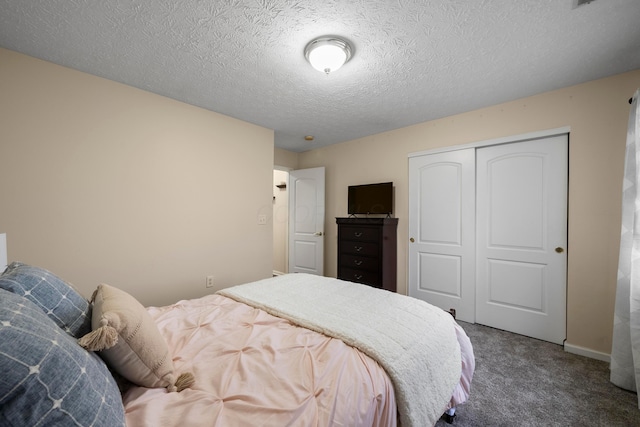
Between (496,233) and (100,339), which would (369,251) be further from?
(100,339)

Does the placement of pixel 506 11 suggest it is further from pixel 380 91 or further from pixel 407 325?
pixel 407 325

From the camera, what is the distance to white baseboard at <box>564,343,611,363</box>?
7.29 feet

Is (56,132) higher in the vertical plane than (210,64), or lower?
lower

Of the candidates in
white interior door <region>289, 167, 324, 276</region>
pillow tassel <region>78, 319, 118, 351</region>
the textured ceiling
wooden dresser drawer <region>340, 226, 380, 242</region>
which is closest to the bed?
pillow tassel <region>78, 319, 118, 351</region>

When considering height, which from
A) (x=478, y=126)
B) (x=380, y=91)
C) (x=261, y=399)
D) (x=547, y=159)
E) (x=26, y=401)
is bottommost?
(x=261, y=399)

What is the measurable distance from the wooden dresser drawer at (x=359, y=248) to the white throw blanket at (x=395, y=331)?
131 cm

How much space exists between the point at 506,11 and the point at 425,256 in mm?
2484

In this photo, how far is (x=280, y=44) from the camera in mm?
1837

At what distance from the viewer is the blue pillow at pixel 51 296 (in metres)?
0.86

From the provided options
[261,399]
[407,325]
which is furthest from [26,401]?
[407,325]

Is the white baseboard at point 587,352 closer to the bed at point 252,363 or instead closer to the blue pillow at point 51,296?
the bed at point 252,363

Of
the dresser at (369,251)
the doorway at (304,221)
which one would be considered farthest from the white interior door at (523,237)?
the doorway at (304,221)

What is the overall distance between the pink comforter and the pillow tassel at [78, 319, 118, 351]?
0.78 ft

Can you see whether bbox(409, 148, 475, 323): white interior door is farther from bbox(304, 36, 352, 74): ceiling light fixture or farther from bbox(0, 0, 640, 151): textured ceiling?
bbox(304, 36, 352, 74): ceiling light fixture
